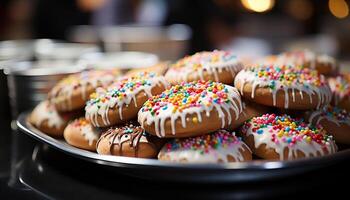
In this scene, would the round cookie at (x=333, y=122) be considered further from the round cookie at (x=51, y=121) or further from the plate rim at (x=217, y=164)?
the round cookie at (x=51, y=121)

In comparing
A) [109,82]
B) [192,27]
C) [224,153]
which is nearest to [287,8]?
[192,27]

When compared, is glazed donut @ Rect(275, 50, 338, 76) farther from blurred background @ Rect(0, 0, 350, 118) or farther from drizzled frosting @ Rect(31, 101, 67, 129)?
drizzled frosting @ Rect(31, 101, 67, 129)

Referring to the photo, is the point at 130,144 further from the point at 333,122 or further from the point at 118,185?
the point at 333,122

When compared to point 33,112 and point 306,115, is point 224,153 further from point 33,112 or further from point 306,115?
point 33,112

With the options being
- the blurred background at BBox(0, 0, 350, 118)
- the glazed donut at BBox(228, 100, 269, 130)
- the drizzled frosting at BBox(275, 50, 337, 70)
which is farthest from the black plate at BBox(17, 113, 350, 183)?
the blurred background at BBox(0, 0, 350, 118)

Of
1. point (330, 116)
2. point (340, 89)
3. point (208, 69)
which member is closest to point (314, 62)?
point (340, 89)
